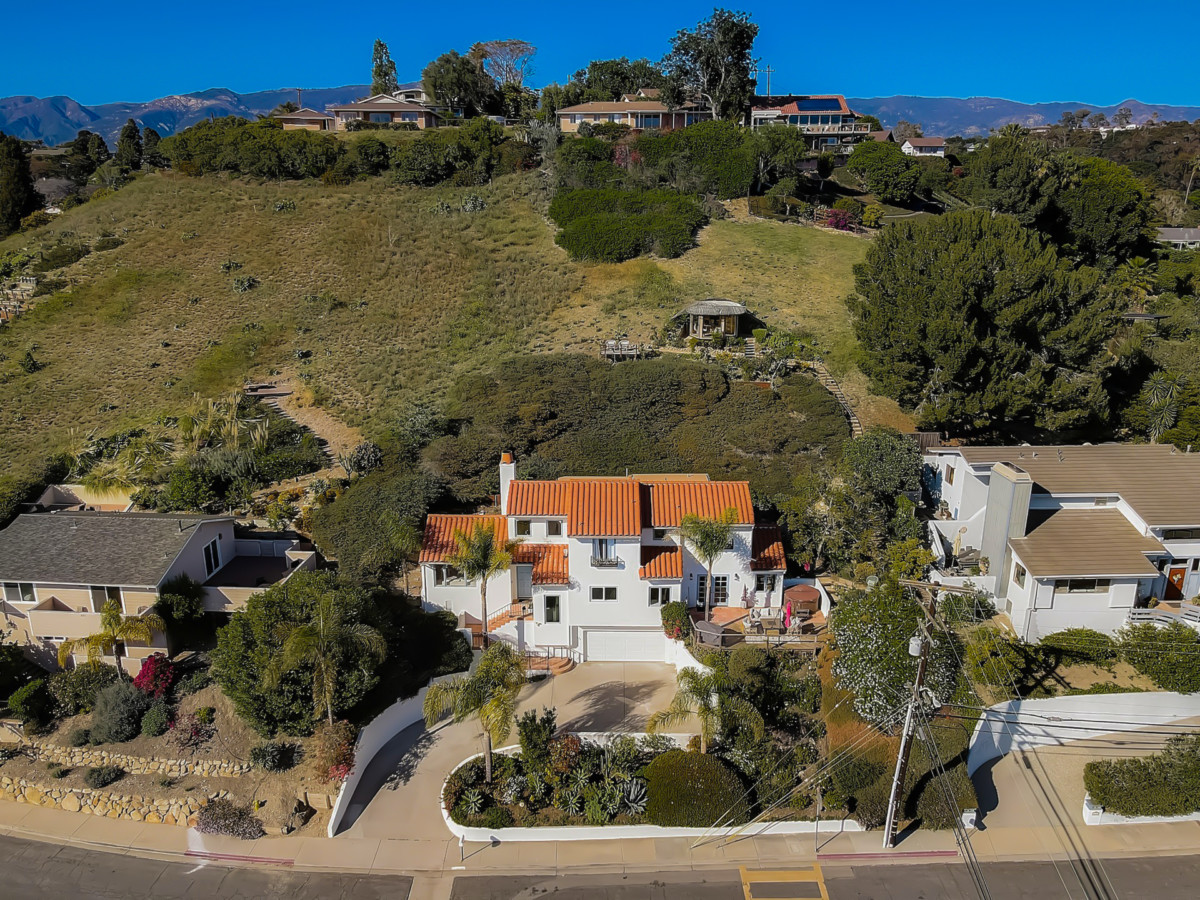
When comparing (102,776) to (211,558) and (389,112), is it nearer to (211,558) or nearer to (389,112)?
(211,558)

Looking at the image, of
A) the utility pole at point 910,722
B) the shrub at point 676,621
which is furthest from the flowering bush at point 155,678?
the utility pole at point 910,722

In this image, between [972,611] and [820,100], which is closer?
[972,611]

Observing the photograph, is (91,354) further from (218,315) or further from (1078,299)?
(1078,299)

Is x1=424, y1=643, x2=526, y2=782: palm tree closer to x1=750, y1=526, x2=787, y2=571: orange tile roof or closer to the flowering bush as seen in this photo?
the flowering bush

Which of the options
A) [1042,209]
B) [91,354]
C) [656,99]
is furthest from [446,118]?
[1042,209]

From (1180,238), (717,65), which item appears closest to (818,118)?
(717,65)
